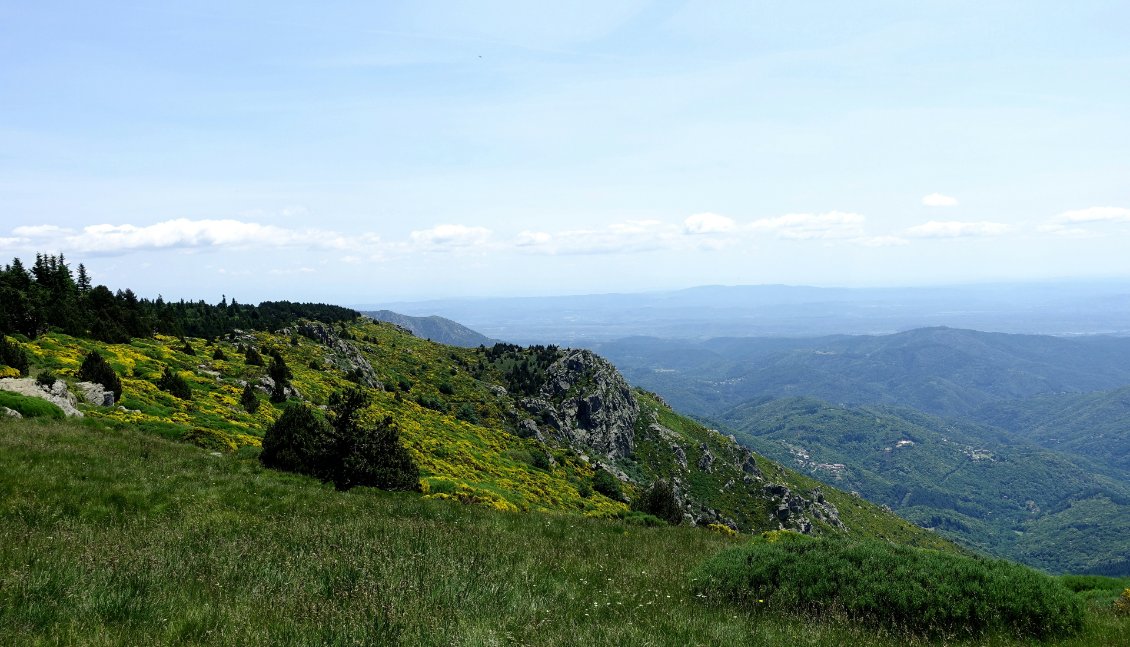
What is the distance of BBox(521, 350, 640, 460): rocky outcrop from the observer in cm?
9481

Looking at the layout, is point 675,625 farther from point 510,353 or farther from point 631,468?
point 510,353

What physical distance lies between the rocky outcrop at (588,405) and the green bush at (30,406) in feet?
236

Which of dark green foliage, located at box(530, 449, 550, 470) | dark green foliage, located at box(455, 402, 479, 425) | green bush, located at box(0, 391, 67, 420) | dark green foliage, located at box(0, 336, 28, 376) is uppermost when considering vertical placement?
dark green foliage, located at box(0, 336, 28, 376)

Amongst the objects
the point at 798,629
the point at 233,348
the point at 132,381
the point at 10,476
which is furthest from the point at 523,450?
the point at 798,629

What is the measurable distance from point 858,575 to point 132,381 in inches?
1402

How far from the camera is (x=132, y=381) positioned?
3022 cm

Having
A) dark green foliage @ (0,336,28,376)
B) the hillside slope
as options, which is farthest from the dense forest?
dark green foliage @ (0,336,28,376)

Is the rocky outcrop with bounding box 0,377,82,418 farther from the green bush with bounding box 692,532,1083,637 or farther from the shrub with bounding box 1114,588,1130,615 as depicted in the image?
the shrub with bounding box 1114,588,1130,615

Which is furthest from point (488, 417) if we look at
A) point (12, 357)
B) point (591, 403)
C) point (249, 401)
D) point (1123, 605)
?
point (1123, 605)

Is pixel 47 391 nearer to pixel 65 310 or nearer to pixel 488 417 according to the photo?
pixel 65 310

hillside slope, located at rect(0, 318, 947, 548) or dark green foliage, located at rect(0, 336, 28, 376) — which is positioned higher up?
dark green foliage, located at rect(0, 336, 28, 376)

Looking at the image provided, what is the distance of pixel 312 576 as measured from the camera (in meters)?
7.91

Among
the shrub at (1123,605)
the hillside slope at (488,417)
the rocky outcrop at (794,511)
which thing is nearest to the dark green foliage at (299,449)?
the hillside slope at (488,417)

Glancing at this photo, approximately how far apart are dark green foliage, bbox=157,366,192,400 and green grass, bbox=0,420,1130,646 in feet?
58.1
